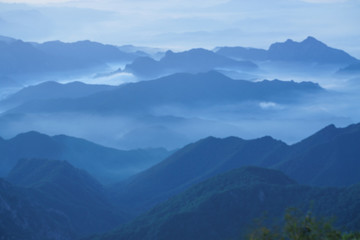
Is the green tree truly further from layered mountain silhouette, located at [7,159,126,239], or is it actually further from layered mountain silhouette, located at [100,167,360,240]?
layered mountain silhouette, located at [7,159,126,239]

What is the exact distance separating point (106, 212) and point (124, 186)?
20241mm

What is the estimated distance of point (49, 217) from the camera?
70.3 metres

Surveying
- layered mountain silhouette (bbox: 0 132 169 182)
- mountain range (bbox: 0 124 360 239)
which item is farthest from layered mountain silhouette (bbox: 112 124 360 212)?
layered mountain silhouette (bbox: 0 132 169 182)

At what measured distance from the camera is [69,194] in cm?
8356

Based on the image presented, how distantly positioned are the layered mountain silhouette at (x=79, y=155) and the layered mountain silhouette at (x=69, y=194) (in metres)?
21.6

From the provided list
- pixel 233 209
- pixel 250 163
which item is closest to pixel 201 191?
pixel 233 209

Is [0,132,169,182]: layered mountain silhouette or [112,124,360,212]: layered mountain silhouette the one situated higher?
[0,132,169,182]: layered mountain silhouette

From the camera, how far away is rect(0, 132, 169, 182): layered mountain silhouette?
120 meters

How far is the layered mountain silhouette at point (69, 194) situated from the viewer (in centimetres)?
7662

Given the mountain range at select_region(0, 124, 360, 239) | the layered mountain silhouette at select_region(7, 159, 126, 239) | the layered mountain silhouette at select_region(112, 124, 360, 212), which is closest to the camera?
the mountain range at select_region(0, 124, 360, 239)

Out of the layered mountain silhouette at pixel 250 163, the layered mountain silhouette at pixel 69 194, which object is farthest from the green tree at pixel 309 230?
the layered mountain silhouette at pixel 250 163

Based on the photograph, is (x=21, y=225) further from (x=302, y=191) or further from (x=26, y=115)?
(x=26, y=115)

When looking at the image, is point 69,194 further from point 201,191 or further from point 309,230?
point 309,230

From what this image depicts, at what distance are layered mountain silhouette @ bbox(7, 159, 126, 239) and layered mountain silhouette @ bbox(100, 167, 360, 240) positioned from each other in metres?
14.7
